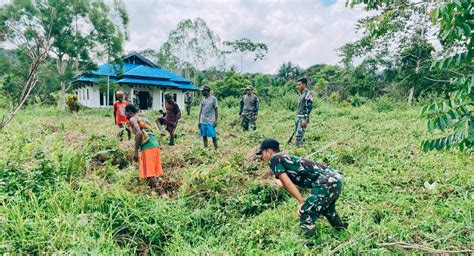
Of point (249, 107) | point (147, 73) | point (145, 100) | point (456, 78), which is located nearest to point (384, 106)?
point (249, 107)

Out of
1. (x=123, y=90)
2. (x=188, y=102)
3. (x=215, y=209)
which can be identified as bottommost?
(x=215, y=209)

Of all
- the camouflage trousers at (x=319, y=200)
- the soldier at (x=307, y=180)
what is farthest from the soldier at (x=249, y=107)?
the camouflage trousers at (x=319, y=200)

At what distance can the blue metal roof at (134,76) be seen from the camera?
72.9 feet

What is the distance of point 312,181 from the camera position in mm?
3227

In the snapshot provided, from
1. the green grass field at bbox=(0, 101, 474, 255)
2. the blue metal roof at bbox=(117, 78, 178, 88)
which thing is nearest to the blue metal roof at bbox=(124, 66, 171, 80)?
the blue metal roof at bbox=(117, 78, 178, 88)

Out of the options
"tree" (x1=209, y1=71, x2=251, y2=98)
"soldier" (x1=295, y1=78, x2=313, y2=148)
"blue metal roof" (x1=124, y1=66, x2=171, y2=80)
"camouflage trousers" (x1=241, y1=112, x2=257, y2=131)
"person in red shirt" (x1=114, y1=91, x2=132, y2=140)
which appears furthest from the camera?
"tree" (x1=209, y1=71, x2=251, y2=98)

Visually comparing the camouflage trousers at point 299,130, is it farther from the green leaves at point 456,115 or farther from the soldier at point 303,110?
the green leaves at point 456,115

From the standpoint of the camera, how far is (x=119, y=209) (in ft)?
11.9

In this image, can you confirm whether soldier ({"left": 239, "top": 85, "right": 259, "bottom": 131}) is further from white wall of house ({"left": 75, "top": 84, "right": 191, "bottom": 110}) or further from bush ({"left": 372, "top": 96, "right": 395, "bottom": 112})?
white wall of house ({"left": 75, "top": 84, "right": 191, "bottom": 110})

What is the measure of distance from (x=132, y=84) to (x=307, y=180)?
71.8 ft

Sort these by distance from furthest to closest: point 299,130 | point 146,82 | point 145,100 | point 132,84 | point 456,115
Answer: point 145,100
point 146,82
point 132,84
point 299,130
point 456,115

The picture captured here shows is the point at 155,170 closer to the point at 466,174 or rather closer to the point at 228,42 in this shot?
the point at 466,174

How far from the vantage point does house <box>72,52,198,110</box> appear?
73.1 feet

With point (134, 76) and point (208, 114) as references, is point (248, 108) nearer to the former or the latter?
point (208, 114)
